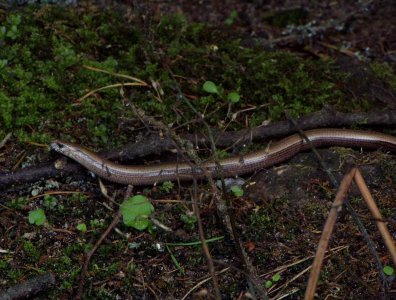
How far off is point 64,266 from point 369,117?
8.07 feet

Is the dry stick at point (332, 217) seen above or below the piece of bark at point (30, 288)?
above

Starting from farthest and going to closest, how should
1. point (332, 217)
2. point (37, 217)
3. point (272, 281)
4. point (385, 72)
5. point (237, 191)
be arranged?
point (385, 72) < point (237, 191) < point (37, 217) < point (272, 281) < point (332, 217)

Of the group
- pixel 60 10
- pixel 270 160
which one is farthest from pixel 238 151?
pixel 60 10

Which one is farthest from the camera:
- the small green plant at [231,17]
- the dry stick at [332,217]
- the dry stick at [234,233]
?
the small green plant at [231,17]

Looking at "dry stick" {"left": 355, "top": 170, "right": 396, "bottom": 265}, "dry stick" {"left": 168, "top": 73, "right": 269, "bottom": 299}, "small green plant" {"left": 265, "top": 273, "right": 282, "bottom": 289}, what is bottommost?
"small green plant" {"left": 265, "top": 273, "right": 282, "bottom": 289}

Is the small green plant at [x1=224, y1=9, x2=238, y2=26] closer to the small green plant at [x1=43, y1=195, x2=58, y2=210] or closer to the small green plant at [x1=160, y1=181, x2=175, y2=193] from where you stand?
the small green plant at [x1=160, y1=181, x2=175, y2=193]

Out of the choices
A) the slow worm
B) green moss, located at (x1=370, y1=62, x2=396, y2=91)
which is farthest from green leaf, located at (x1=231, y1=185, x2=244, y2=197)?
green moss, located at (x1=370, y1=62, x2=396, y2=91)

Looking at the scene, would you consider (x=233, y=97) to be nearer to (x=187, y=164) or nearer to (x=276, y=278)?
(x=187, y=164)

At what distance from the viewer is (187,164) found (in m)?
3.71

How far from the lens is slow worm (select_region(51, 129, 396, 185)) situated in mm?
3676

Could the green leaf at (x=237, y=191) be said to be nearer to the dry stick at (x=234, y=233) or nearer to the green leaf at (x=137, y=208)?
the dry stick at (x=234, y=233)

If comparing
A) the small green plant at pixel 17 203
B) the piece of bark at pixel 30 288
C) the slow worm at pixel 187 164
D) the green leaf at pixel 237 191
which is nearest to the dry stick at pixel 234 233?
the green leaf at pixel 237 191

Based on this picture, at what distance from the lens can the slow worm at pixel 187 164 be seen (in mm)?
3676

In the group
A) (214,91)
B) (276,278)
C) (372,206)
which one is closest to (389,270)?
(276,278)
